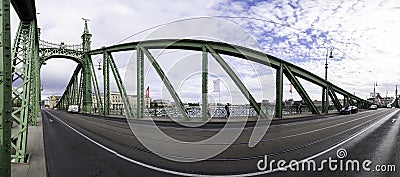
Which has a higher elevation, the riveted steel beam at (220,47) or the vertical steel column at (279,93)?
the riveted steel beam at (220,47)

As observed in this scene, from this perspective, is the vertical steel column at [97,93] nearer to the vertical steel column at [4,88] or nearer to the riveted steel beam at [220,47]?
the riveted steel beam at [220,47]

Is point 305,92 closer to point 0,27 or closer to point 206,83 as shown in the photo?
point 206,83

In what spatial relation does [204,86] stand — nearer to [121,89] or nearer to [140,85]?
[140,85]

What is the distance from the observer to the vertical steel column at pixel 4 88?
5230mm

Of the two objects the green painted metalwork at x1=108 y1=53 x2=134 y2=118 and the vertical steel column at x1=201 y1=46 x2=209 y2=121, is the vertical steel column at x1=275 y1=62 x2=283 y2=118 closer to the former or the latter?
the vertical steel column at x1=201 y1=46 x2=209 y2=121

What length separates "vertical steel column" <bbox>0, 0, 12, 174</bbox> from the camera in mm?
5230

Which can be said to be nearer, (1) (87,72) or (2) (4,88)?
(2) (4,88)

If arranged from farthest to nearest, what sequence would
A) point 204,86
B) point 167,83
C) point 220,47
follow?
point 220,47 → point 167,83 → point 204,86

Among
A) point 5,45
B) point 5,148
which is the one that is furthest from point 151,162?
point 5,45

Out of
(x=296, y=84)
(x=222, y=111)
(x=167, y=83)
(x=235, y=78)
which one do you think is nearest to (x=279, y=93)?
(x=296, y=84)

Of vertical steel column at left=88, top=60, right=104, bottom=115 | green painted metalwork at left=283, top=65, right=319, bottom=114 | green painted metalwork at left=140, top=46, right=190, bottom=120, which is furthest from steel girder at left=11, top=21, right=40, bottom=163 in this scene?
vertical steel column at left=88, top=60, right=104, bottom=115

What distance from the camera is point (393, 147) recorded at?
9.98 meters

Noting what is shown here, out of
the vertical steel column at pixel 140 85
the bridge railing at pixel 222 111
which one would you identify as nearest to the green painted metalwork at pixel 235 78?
the bridge railing at pixel 222 111

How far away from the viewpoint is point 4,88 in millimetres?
5418
